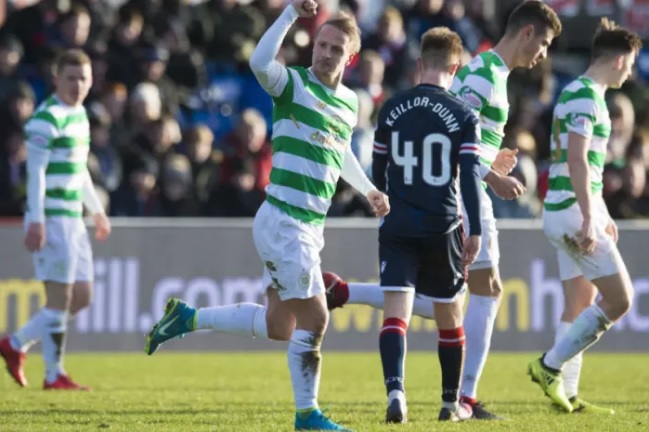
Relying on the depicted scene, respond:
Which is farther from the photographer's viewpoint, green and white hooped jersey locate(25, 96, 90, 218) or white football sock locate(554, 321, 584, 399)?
green and white hooped jersey locate(25, 96, 90, 218)

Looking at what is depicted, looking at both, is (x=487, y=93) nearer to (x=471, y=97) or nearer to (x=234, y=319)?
(x=471, y=97)

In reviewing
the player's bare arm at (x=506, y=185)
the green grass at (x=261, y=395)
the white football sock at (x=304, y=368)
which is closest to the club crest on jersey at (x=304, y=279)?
the white football sock at (x=304, y=368)

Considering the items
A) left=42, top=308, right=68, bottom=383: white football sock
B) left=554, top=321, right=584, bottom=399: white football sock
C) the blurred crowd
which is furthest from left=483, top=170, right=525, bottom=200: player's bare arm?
the blurred crowd

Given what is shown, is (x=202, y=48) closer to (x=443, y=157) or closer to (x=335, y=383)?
(x=335, y=383)

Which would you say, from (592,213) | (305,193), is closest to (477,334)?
(592,213)

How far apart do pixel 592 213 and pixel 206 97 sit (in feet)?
30.6

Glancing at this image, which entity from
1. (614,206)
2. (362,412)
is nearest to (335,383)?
(362,412)

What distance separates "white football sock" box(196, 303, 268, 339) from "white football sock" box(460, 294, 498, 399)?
1355 mm

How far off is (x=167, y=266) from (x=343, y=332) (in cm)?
200

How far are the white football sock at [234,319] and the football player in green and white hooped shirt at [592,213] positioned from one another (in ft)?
6.83

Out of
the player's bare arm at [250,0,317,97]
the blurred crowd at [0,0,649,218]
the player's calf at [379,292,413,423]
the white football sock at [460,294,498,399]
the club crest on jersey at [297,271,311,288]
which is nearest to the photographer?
the player's bare arm at [250,0,317,97]

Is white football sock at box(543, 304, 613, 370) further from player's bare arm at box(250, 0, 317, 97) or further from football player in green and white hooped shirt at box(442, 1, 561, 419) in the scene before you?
player's bare arm at box(250, 0, 317, 97)

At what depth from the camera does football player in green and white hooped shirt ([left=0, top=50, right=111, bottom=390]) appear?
11422 mm

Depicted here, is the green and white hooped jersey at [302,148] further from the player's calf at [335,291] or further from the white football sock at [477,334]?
the player's calf at [335,291]
